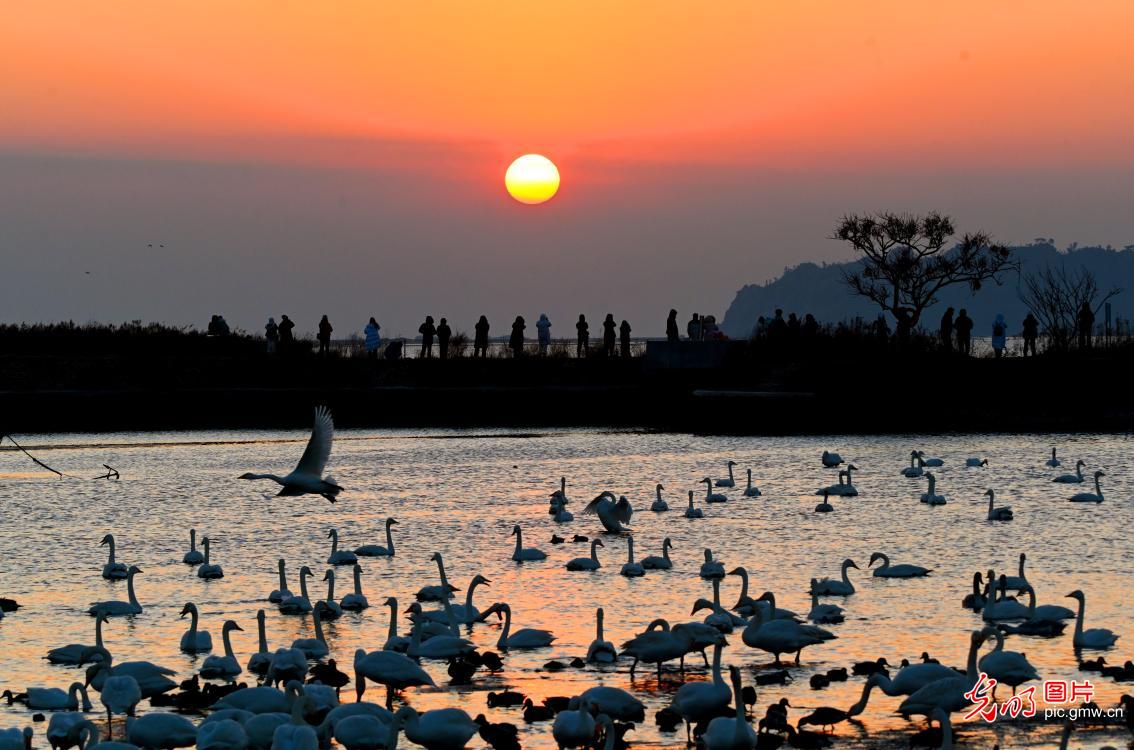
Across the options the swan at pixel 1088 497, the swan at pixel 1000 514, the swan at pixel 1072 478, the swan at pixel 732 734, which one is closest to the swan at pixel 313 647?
the swan at pixel 732 734

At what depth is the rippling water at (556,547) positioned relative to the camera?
64.9 ft

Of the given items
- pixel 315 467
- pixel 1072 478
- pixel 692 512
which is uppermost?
pixel 315 467

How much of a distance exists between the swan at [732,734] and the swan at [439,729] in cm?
223

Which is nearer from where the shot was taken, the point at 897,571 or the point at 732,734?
the point at 732,734

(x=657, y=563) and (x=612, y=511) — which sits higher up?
(x=612, y=511)

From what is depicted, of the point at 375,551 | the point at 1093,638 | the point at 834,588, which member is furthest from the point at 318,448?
the point at 1093,638

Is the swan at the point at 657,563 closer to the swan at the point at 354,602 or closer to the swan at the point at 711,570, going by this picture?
the swan at the point at 711,570

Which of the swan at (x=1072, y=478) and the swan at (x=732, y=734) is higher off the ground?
the swan at (x=1072, y=478)

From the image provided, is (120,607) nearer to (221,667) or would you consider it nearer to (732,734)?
(221,667)

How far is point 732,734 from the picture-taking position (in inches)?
563

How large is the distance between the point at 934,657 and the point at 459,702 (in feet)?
19.0

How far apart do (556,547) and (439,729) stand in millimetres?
16357

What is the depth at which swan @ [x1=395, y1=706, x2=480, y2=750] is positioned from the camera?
14953 mm

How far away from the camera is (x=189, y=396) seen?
67688 mm
